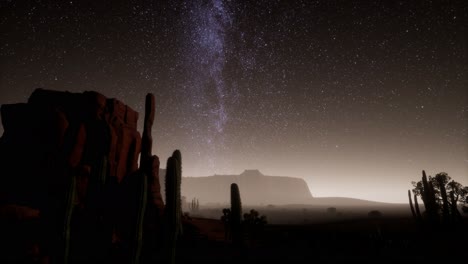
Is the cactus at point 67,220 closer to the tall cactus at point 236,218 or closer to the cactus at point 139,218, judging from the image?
the cactus at point 139,218

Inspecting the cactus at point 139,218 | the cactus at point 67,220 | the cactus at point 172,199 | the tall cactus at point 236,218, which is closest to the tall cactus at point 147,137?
the cactus at point 67,220

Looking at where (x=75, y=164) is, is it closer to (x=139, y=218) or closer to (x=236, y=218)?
(x=139, y=218)

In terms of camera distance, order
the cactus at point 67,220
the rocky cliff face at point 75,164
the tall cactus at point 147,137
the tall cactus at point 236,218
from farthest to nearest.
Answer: the tall cactus at point 147,137
the rocky cliff face at point 75,164
the tall cactus at point 236,218
the cactus at point 67,220

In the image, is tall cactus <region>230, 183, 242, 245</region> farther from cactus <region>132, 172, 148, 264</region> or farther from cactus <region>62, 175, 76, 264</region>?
cactus <region>62, 175, 76, 264</region>

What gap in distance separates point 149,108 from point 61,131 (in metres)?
7.52

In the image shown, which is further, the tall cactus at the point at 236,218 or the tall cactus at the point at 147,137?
the tall cactus at the point at 147,137

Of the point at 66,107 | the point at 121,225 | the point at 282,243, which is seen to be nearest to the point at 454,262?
the point at 282,243

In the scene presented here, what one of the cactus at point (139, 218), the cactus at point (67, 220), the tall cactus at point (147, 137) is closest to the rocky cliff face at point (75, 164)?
the tall cactus at point (147, 137)

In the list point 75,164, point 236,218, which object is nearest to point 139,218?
point 236,218

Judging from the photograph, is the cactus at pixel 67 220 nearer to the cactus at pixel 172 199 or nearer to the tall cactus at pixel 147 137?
the cactus at pixel 172 199

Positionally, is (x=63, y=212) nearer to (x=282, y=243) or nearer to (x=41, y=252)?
(x=41, y=252)

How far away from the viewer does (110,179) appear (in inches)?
982

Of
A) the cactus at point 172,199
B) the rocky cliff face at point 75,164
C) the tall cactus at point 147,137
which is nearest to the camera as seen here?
the cactus at point 172,199

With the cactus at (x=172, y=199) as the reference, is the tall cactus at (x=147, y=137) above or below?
above
